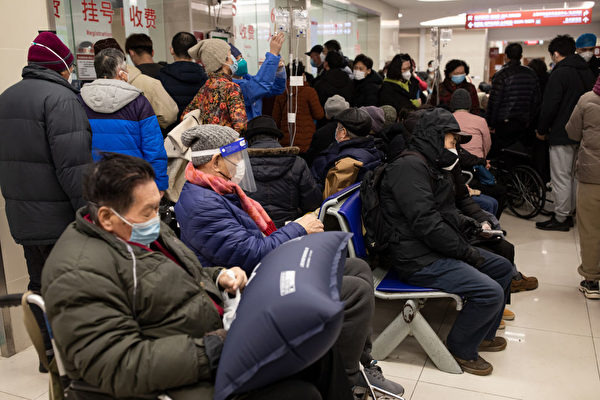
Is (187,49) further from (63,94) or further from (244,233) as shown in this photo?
(244,233)

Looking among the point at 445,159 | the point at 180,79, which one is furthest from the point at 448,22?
the point at 445,159

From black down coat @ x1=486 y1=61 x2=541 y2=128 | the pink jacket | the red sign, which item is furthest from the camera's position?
the red sign

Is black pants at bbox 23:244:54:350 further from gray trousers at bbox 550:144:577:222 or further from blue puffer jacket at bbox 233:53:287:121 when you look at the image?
gray trousers at bbox 550:144:577:222

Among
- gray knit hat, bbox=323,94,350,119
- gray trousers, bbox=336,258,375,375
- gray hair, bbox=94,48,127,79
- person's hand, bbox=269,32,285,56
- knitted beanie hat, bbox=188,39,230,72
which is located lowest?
gray trousers, bbox=336,258,375,375

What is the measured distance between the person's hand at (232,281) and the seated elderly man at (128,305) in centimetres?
13

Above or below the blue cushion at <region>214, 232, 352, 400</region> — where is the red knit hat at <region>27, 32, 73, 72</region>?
above

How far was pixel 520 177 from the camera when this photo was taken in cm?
598

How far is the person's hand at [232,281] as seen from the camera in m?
1.88

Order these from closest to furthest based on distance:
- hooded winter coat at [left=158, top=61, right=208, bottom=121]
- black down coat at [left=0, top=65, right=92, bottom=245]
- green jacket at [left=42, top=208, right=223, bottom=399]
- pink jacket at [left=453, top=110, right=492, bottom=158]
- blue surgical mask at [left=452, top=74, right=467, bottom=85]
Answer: green jacket at [left=42, top=208, right=223, bottom=399] < black down coat at [left=0, top=65, right=92, bottom=245] < hooded winter coat at [left=158, top=61, right=208, bottom=121] < pink jacket at [left=453, top=110, right=492, bottom=158] < blue surgical mask at [left=452, top=74, right=467, bottom=85]

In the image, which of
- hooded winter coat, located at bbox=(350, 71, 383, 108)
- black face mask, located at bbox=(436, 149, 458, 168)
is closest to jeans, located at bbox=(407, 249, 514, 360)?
black face mask, located at bbox=(436, 149, 458, 168)

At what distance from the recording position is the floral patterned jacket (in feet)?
12.3

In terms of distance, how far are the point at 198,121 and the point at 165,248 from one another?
6.72 feet

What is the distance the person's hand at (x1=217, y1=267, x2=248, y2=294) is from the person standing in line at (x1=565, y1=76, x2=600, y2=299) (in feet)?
9.57

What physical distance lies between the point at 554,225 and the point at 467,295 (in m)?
3.30
